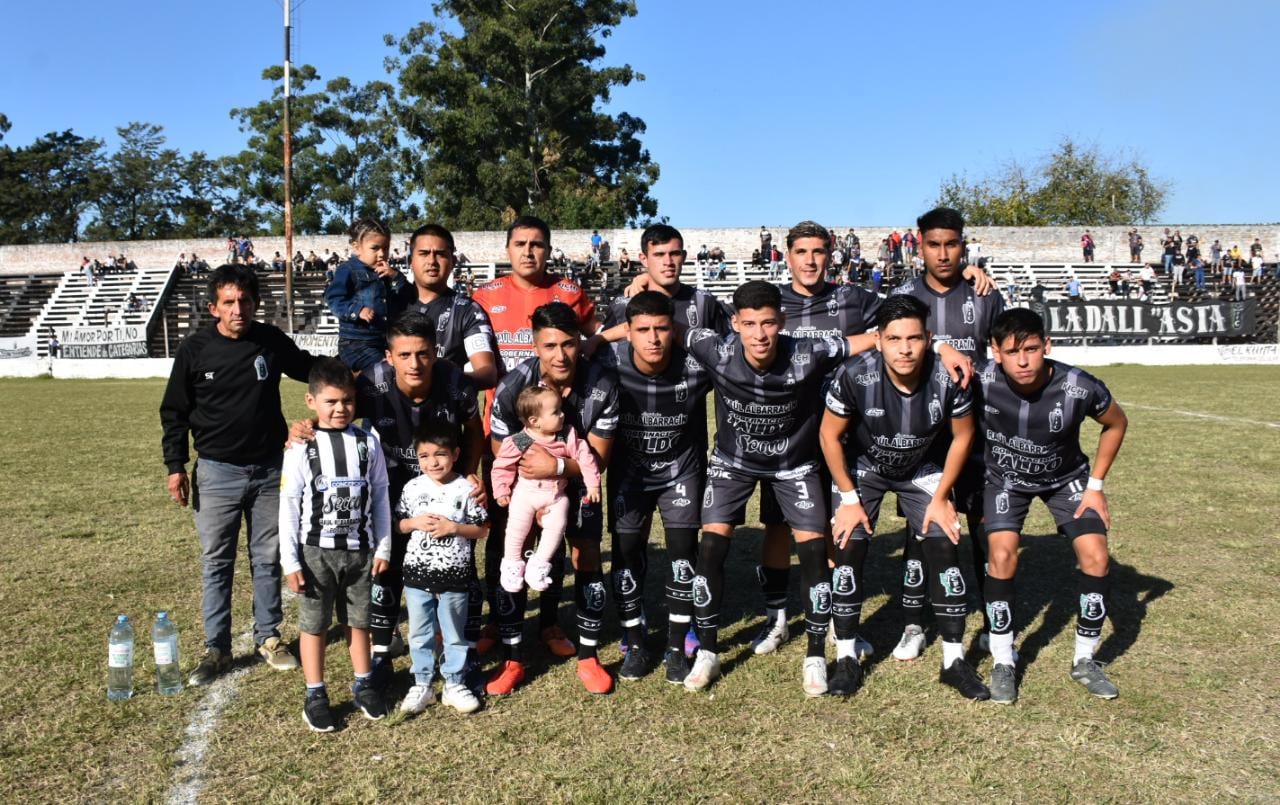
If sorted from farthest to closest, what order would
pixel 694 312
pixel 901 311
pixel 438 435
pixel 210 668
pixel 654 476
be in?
pixel 694 312 → pixel 654 476 → pixel 210 668 → pixel 901 311 → pixel 438 435

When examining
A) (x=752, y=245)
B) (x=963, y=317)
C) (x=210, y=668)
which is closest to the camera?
(x=210, y=668)

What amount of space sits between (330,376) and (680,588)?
2.03 metres

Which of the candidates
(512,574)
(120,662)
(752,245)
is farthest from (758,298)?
(752,245)

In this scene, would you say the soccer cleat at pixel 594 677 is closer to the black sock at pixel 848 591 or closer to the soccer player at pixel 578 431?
the soccer player at pixel 578 431

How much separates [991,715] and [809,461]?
4.85 ft

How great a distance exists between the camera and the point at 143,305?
127 ft

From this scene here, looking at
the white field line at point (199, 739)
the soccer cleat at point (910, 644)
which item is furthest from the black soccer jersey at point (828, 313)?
the white field line at point (199, 739)

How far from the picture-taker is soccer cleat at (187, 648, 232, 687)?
4.70m

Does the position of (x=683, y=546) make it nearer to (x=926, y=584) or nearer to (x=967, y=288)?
(x=926, y=584)

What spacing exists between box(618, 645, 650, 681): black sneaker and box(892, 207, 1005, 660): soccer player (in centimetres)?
140

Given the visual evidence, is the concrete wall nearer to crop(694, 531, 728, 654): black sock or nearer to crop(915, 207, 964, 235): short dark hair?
crop(915, 207, 964, 235): short dark hair

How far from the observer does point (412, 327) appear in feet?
15.1

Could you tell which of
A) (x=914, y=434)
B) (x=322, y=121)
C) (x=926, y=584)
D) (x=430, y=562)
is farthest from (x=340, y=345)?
(x=322, y=121)

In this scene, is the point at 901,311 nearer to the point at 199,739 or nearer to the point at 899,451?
the point at 899,451
